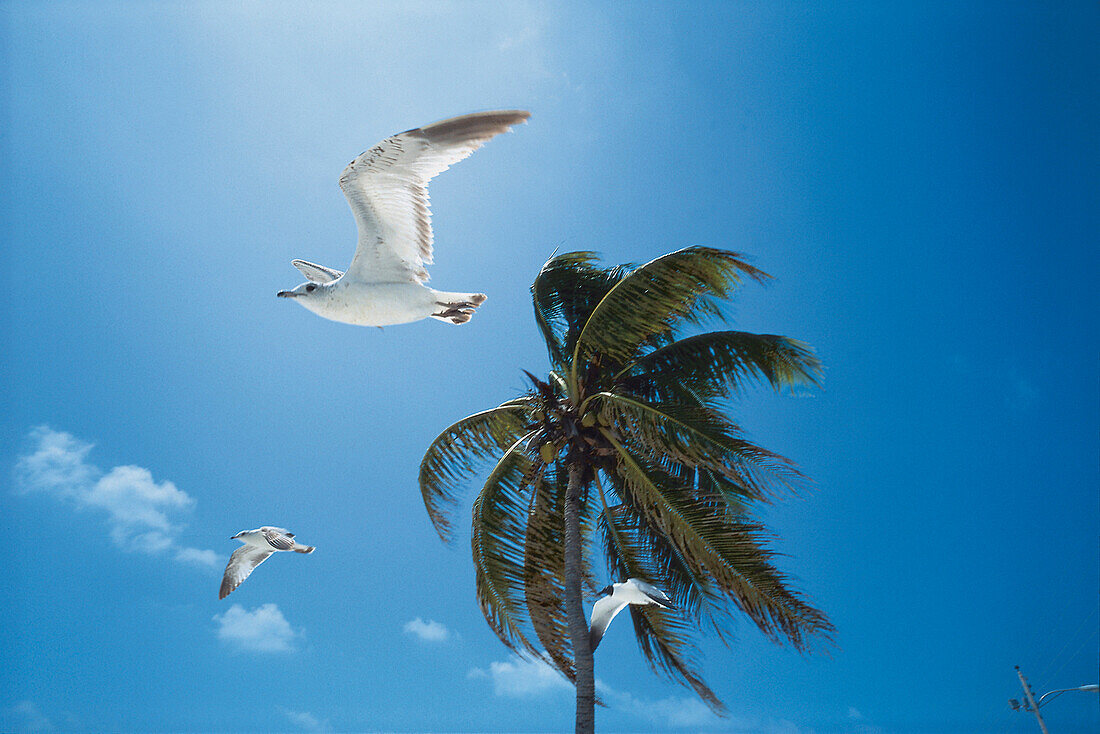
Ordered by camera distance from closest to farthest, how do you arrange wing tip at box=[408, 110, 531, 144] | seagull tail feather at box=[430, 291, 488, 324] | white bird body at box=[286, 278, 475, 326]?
1. wing tip at box=[408, 110, 531, 144]
2. white bird body at box=[286, 278, 475, 326]
3. seagull tail feather at box=[430, 291, 488, 324]

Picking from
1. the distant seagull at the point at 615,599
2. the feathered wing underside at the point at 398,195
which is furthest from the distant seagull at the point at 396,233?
the distant seagull at the point at 615,599

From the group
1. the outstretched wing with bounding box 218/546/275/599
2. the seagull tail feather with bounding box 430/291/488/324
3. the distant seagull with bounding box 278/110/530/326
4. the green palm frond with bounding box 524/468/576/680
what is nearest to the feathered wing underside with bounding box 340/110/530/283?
the distant seagull with bounding box 278/110/530/326

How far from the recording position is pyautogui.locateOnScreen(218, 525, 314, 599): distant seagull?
1214cm

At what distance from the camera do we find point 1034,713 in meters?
19.9

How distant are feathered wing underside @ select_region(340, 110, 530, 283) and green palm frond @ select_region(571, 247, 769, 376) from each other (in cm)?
313

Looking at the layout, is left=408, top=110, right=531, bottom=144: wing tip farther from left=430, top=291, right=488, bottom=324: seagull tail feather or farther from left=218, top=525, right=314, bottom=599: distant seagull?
left=218, top=525, right=314, bottom=599: distant seagull

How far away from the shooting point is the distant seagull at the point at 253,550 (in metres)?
12.1

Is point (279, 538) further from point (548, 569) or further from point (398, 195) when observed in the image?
point (398, 195)

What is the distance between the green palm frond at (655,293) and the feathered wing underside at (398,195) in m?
3.13

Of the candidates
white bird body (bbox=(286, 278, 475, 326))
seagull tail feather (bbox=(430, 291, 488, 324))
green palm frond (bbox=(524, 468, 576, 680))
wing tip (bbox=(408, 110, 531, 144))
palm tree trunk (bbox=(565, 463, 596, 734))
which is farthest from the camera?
green palm frond (bbox=(524, 468, 576, 680))

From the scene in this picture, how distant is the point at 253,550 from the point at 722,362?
27.1 feet

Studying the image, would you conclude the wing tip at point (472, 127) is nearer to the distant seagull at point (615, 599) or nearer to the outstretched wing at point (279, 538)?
the distant seagull at point (615, 599)

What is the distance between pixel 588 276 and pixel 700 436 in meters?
4.52

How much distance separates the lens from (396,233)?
29.6 feet
